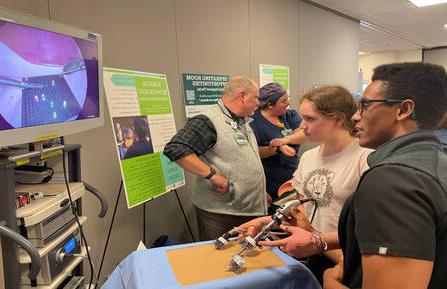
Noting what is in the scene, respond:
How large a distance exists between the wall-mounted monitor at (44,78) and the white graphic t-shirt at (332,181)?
40.5 inches

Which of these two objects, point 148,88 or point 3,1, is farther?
point 148,88

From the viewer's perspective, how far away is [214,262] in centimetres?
110

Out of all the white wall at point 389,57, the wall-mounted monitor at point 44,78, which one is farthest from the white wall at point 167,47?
the white wall at point 389,57

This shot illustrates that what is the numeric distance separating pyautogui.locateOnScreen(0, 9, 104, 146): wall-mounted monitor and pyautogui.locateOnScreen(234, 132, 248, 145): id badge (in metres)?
0.91

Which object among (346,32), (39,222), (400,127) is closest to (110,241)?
(39,222)

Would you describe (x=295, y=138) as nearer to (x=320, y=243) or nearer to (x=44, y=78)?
(x=320, y=243)

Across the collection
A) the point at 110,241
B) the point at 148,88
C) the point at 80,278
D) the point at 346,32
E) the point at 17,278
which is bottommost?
the point at 110,241

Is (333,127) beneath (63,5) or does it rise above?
beneath

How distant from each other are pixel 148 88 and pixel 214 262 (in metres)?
1.58

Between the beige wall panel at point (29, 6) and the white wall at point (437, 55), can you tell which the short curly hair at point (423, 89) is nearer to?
the beige wall panel at point (29, 6)

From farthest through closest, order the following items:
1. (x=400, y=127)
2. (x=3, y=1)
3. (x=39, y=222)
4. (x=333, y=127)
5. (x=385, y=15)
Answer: (x=385, y=15)
(x=3, y=1)
(x=333, y=127)
(x=39, y=222)
(x=400, y=127)

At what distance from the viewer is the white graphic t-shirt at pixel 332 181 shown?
141 centimetres

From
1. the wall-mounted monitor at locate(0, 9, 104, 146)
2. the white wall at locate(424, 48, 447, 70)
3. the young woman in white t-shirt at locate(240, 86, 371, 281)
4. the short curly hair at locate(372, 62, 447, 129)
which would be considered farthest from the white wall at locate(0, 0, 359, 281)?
the white wall at locate(424, 48, 447, 70)

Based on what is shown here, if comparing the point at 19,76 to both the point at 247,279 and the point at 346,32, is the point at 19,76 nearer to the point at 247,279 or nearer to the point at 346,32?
the point at 247,279
